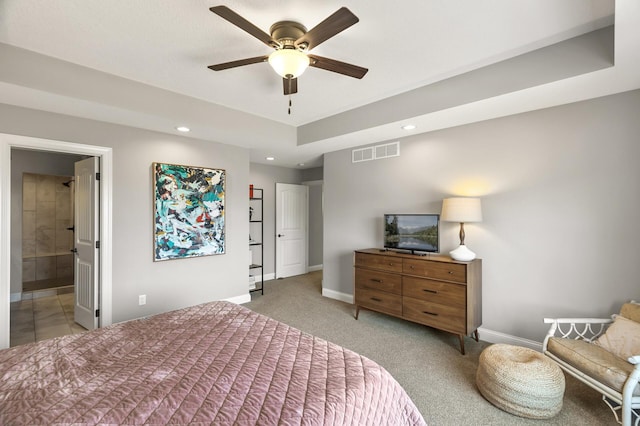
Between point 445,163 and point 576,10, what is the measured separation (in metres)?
1.81

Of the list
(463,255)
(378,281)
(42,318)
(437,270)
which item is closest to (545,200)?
(463,255)

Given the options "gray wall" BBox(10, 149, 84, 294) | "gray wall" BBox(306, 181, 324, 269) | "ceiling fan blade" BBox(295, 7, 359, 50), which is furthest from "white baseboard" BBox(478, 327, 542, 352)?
"gray wall" BBox(10, 149, 84, 294)

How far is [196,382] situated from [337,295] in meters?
3.51

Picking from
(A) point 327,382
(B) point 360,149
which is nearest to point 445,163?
(B) point 360,149

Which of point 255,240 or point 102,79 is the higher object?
point 102,79

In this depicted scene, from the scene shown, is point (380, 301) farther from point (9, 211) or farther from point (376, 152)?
point (9, 211)

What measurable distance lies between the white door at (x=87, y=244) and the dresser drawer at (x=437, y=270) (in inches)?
141

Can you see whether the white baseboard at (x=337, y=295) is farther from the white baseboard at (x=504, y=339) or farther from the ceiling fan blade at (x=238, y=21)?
the ceiling fan blade at (x=238, y=21)

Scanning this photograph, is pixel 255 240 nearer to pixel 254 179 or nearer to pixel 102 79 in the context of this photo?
pixel 254 179

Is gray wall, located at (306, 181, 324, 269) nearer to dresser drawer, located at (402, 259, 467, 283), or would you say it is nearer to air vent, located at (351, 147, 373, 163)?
air vent, located at (351, 147, 373, 163)

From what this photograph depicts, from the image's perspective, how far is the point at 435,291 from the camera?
123 inches

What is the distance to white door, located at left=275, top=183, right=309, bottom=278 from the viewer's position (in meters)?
6.12

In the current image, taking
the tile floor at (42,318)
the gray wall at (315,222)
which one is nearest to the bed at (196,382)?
the tile floor at (42,318)

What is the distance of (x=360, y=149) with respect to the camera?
4438 mm
